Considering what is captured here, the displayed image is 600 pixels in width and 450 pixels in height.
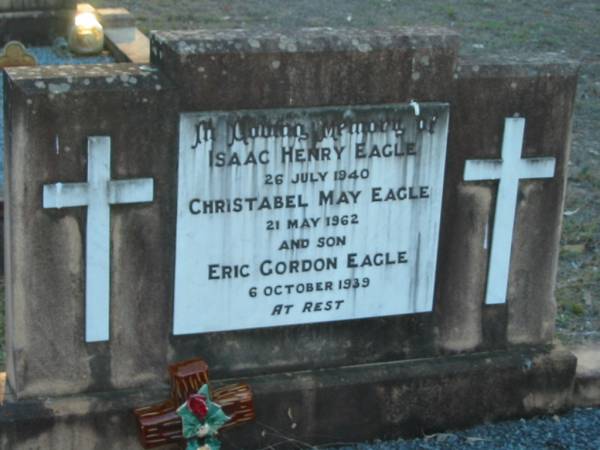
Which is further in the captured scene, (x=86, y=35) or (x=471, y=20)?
(x=471, y=20)

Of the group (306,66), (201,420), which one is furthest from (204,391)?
(306,66)

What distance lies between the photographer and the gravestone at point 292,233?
4543 millimetres

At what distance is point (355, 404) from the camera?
507 cm

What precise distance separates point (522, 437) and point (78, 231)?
6.44ft

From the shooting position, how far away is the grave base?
15.3 ft

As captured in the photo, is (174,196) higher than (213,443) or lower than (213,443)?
higher

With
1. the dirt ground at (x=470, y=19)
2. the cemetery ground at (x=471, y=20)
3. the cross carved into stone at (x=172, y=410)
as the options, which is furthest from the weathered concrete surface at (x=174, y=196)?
the dirt ground at (x=470, y=19)

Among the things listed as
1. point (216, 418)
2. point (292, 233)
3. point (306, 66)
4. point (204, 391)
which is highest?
point (306, 66)

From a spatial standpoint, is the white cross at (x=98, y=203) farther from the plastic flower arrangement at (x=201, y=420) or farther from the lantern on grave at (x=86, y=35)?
the lantern on grave at (x=86, y=35)

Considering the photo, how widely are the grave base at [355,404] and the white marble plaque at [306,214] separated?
258 millimetres

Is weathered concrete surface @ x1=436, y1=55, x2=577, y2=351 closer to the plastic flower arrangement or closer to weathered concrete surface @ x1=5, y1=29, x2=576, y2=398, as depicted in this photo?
weathered concrete surface @ x1=5, y1=29, x2=576, y2=398

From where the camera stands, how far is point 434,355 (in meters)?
5.25

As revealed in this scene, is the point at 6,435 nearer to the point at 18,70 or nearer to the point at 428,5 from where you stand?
the point at 18,70

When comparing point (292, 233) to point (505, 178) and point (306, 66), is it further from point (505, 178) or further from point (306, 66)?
point (505, 178)
